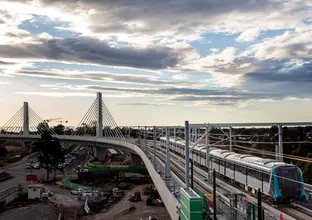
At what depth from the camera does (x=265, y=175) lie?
71.8 ft

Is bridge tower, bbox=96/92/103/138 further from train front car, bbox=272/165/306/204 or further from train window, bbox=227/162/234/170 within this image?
train front car, bbox=272/165/306/204

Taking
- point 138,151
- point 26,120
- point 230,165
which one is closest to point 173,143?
point 138,151

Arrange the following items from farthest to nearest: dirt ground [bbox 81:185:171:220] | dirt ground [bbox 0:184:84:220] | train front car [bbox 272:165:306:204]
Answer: dirt ground [bbox 0:184:84:220]
dirt ground [bbox 81:185:171:220]
train front car [bbox 272:165:306:204]

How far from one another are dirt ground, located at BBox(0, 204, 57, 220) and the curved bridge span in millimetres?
11149

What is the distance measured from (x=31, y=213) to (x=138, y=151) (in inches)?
540

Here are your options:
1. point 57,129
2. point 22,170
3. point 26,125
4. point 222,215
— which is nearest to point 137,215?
point 222,215

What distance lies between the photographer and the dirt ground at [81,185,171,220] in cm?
3874

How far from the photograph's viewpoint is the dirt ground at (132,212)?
38741mm

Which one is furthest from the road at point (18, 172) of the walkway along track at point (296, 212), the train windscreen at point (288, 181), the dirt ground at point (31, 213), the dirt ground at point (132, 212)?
the walkway along track at point (296, 212)

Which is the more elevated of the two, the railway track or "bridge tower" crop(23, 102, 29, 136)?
"bridge tower" crop(23, 102, 29, 136)

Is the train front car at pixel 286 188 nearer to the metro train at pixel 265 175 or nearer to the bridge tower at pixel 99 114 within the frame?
the metro train at pixel 265 175

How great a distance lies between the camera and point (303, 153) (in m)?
39.1

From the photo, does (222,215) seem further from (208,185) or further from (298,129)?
(298,129)

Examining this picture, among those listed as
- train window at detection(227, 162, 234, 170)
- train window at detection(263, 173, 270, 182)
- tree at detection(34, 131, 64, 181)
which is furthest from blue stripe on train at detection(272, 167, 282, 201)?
tree at detection(34, 131, 64, 181)
